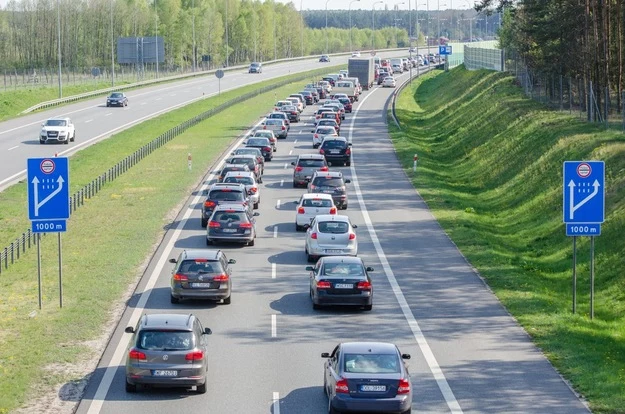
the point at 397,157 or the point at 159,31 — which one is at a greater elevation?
the point at 159,31

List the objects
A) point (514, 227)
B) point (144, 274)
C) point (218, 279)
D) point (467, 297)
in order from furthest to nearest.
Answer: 1. point (514, 227)
2. point (144, 274)
3. point (467, 297)
4. point (218, 279)

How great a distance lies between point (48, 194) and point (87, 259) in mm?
7312

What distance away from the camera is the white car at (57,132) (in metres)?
72.7

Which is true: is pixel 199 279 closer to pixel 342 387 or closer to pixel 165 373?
pixel 165 373

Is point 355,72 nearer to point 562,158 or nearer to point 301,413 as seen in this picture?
point 562,158

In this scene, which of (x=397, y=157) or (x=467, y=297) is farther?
(x=397, y=157)

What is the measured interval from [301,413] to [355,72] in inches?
4257

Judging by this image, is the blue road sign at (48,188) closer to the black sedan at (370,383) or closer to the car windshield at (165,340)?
the car windshield at (165,340)

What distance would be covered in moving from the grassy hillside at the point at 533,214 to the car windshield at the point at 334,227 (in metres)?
4.14

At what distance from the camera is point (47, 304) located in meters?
30.5

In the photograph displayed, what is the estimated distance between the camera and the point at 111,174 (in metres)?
58.0

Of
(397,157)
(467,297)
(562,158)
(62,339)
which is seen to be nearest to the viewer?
(62,339)

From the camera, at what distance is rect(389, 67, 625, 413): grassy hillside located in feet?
87.6

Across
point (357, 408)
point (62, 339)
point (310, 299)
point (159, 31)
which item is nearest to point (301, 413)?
point (357, 408)
